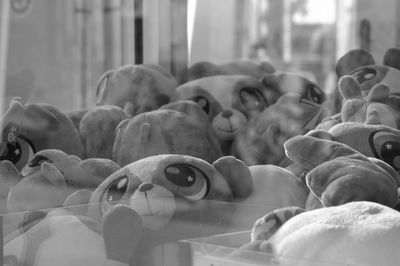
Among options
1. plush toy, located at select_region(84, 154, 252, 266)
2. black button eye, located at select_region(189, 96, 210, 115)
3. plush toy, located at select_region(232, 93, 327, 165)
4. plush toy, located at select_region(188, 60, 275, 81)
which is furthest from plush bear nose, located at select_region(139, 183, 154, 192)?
plush toy, located at select_region(188, 60, 275, 81)

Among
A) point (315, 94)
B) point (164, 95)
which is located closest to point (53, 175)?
point (164, 95)

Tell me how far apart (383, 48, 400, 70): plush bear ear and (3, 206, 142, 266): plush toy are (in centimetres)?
40

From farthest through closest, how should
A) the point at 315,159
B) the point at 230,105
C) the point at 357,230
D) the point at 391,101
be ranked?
the point at 230,105 → the point at 391,101 → the point at 315,159 → the point at 357,230

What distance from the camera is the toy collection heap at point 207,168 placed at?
45 cm

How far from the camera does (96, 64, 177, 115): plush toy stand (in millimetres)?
868

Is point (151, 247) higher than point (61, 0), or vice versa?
point (61, 0)

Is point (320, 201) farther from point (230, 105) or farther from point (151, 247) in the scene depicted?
point (230, 105)

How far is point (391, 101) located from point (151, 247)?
0.31m

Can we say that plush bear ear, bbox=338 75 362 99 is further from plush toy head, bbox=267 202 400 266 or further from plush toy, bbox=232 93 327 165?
plush toy head, bbox=267 202 400 266

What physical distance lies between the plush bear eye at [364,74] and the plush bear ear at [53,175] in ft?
1.11

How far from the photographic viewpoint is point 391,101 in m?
0.70

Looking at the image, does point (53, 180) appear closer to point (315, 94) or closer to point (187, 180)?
point (187, 180)

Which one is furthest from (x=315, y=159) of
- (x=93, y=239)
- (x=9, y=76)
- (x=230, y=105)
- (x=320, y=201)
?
(x=9, y=76)

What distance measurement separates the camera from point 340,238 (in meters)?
0.41
